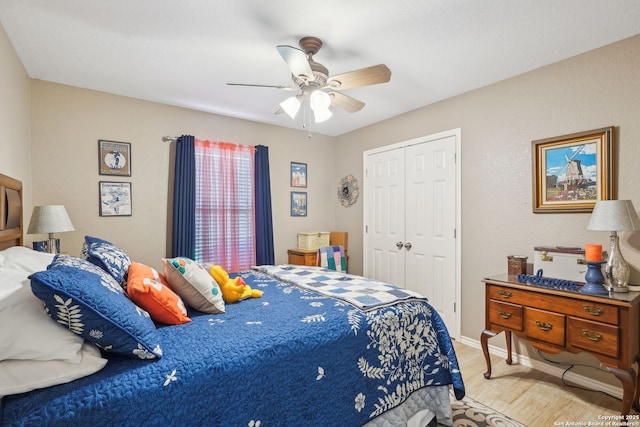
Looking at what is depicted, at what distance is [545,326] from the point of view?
7.20ft

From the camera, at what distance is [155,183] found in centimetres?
340

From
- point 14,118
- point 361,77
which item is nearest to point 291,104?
point 361,77

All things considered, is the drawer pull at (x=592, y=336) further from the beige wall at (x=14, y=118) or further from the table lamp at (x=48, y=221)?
the beige wall at (x=14, y=118)

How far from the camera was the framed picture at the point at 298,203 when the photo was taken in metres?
4.43

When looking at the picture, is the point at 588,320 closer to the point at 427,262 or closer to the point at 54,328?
the point at 427,262

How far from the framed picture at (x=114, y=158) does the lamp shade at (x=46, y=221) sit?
2.61ft

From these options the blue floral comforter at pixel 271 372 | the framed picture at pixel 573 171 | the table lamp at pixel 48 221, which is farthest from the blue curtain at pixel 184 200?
the framed picture at pixel 573 171

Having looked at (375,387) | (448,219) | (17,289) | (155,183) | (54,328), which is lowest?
(375,387)

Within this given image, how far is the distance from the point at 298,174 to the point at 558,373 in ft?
11.7

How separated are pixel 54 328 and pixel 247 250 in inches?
116

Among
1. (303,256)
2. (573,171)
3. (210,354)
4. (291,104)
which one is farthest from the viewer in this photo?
A: (303,256)

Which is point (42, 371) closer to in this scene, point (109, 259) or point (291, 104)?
point (109, 259)

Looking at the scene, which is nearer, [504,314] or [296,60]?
[296,60]

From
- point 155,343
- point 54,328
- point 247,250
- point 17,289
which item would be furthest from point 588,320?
point 247,250
